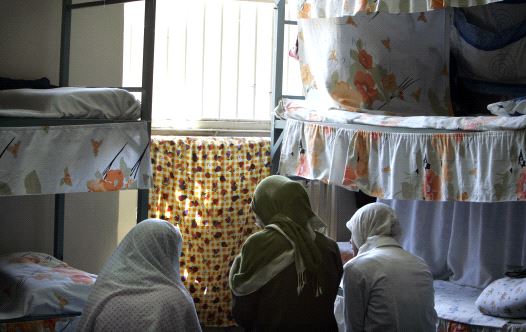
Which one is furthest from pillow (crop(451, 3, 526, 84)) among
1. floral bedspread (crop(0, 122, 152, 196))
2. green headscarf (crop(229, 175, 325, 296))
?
floral bedspread (crop(0, 122, 152, 196))

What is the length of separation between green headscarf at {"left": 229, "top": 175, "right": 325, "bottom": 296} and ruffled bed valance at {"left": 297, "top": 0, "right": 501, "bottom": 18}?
1324 millimetres

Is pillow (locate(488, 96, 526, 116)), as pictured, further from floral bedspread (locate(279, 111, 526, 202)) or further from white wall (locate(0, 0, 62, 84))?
white wall (locate(0, 0, 62, 84))

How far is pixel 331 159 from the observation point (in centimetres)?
529

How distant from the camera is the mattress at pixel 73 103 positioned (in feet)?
14.1

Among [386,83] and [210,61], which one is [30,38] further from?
[386,83]

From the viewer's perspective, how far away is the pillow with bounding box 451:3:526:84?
533 cm

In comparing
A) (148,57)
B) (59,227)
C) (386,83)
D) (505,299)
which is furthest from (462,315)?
(59,227)

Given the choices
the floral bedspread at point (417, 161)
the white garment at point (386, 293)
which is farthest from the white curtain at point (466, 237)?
the white garment at point (386, 293)

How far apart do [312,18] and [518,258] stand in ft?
6.81

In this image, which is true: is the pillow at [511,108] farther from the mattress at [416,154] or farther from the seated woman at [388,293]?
the seated woman at [388,293]

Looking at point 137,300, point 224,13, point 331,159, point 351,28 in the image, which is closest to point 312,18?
point 351,28

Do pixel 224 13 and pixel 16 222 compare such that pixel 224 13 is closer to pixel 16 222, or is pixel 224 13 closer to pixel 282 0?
pixel 282 0

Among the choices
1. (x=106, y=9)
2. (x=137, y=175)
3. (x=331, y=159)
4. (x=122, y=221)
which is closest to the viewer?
(x=137, y=175)

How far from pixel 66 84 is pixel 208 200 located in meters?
1.40
